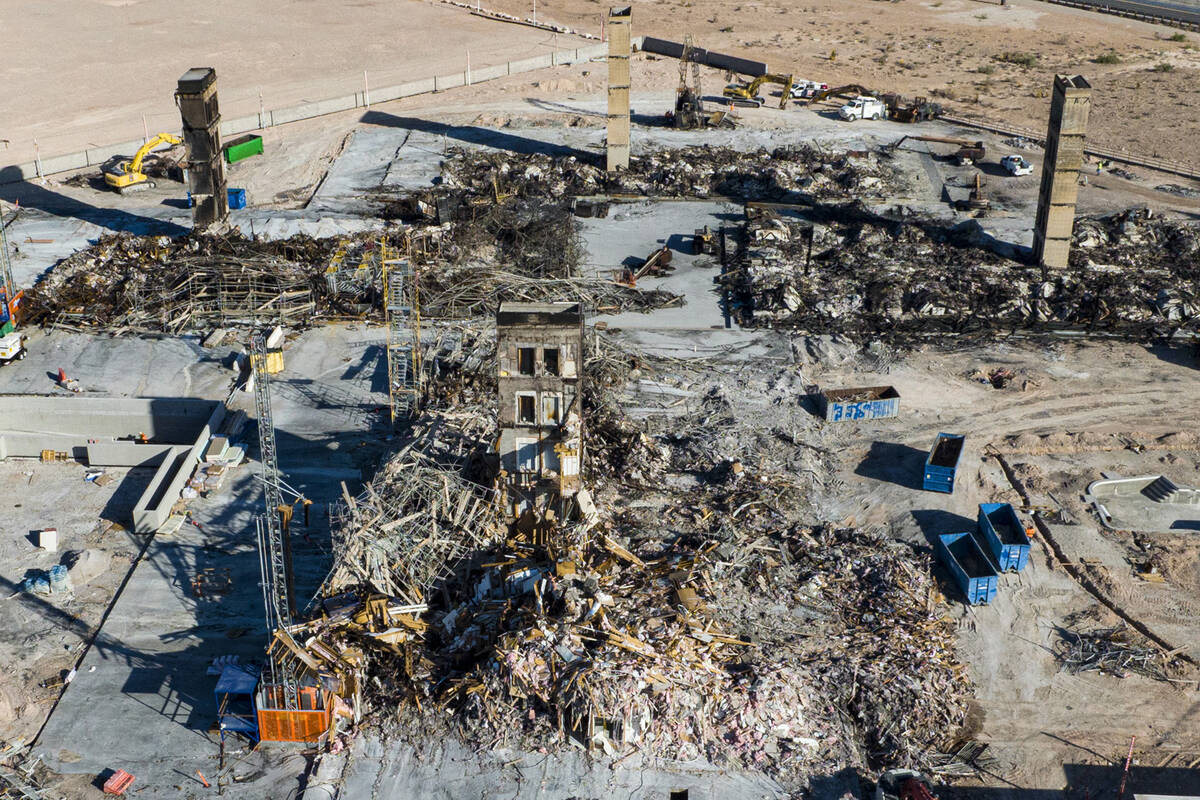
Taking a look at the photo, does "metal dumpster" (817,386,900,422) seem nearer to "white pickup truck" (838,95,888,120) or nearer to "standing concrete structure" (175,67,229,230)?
"standing concrete structure" (175,67,229,230)

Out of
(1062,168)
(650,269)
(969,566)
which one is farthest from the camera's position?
(650,269)

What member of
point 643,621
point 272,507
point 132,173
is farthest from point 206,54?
point 643,621

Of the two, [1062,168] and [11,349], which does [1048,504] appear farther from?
[11,349]

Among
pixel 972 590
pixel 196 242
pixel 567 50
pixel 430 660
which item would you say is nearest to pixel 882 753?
pixel 972 590

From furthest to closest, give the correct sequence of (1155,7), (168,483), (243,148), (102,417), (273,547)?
(1155,7) < (243,148) < (102,417) < (168,483) < (273,547)

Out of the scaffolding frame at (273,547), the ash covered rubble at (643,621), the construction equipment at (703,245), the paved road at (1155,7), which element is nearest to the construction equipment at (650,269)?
the construction equipment at (703,245)

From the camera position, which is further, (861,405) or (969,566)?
(861,405)

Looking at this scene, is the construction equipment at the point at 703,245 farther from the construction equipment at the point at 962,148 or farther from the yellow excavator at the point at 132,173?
the yellow excavator at the point at 132,173

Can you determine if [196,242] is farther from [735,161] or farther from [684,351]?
[735,161]
